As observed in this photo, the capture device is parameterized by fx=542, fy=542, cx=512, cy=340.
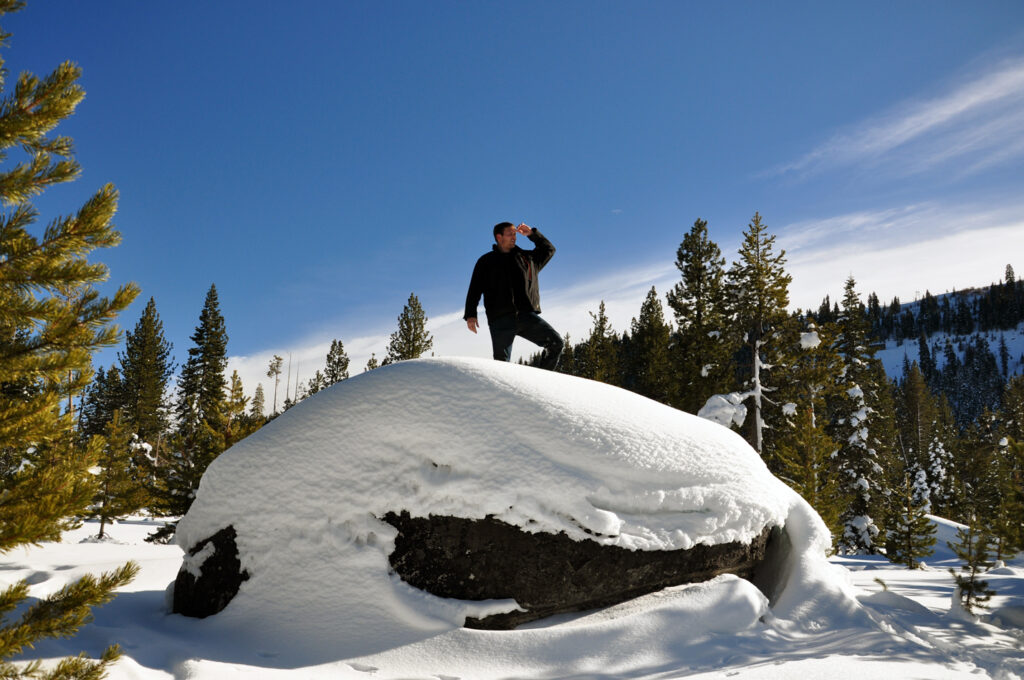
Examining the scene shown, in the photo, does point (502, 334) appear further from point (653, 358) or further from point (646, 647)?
point (653, 358)

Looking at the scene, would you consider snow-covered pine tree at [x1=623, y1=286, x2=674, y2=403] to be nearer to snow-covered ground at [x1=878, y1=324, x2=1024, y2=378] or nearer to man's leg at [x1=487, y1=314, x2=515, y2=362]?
man's leg at [x1=487, y1=314, x2=515, y2=362]

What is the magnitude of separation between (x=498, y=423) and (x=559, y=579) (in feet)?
3.88

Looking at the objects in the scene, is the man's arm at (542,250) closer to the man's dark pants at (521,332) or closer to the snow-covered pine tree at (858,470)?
the man's dark pants at (521,332)

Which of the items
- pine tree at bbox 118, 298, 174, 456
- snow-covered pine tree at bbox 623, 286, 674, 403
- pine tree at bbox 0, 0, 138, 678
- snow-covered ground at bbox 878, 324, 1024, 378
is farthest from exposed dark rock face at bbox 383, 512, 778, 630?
snow-covered ground at bbox 878, 324, 1024, 378

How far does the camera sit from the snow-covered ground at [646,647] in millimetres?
3184

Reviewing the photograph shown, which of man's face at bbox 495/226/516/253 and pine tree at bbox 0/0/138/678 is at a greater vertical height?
man's face at bbox 495/226/516/253

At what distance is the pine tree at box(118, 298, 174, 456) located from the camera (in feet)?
119

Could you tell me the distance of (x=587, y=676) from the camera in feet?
10.6

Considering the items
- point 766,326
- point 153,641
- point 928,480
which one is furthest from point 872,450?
point 153,641

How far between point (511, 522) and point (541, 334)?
2530 millimetres

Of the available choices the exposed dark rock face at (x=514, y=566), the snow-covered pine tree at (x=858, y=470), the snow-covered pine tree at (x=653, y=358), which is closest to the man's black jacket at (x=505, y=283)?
the exposed dark rock face at (x=514, y=566)

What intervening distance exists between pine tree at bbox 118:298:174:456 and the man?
3886 cm

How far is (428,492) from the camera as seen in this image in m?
3.99

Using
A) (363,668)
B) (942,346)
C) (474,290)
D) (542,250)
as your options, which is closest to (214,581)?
(363,668)
